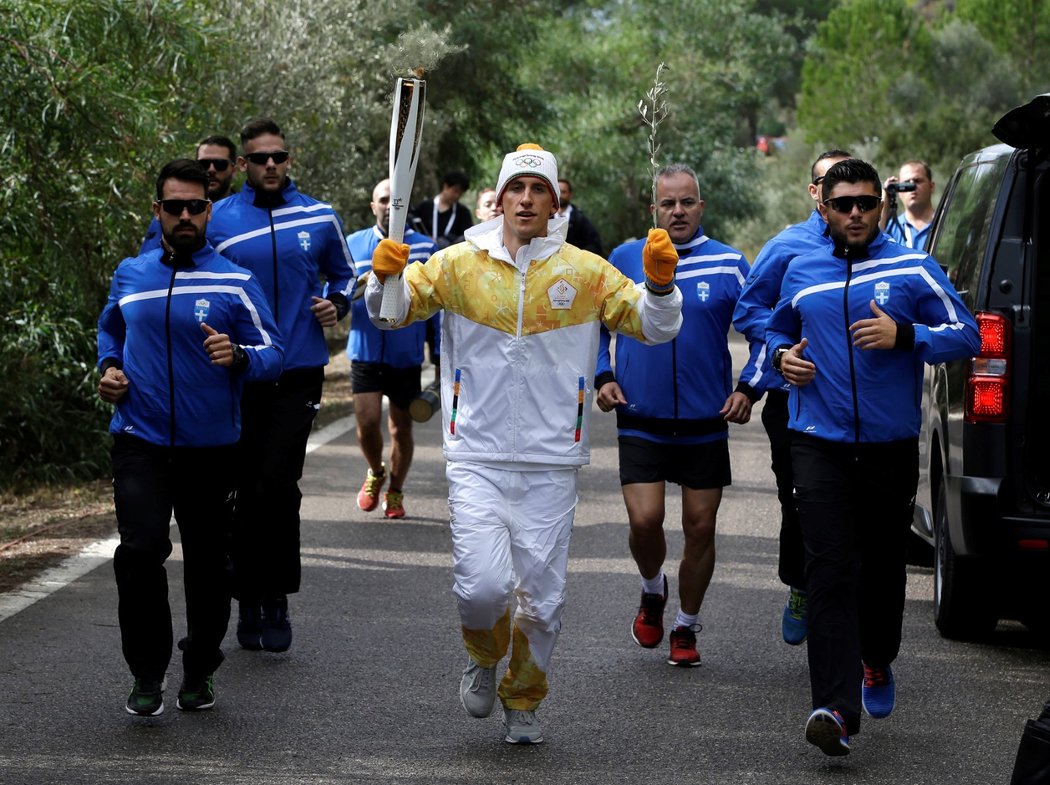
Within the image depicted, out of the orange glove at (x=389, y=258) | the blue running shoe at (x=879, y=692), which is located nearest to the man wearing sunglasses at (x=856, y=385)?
the blue running shoe at (x=879, y=692)

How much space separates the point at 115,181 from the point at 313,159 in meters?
8.65

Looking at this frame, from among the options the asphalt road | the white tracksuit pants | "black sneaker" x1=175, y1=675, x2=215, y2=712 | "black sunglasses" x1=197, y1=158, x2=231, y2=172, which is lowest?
the asphalt road

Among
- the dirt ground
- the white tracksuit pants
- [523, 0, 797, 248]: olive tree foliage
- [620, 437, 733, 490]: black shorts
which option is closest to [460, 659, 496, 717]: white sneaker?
the white tracksuit pants

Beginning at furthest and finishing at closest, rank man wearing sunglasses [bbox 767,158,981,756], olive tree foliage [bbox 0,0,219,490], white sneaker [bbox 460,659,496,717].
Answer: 1. olive tree foliage [bbox 0,0,219,490]
2. white sneaker [bbox 460,659,496,717]
3. man wearing sunglasses [bbox 767,158,981,756]

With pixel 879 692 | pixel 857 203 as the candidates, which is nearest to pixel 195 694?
pixel 879 692

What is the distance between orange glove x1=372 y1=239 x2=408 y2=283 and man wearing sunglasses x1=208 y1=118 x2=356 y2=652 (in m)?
1.96

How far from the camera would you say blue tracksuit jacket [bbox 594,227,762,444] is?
302 inches

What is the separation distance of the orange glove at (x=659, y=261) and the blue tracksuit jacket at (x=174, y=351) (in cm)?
152

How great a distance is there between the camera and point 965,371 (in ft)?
24.4

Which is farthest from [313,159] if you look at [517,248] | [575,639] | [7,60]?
[517,248]

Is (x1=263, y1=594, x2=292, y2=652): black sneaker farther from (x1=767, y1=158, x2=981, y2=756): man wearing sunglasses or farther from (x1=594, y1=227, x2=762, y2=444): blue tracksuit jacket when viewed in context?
(x1=767, y1=158, x2=981, y2=756): man wearing sunglasses

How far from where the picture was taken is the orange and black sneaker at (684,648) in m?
7.63

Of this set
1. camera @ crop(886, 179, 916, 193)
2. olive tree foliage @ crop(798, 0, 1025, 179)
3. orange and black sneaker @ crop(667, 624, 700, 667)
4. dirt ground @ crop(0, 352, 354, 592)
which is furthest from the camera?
olive tree foliage @ crop(798, 0, 1025, 179)

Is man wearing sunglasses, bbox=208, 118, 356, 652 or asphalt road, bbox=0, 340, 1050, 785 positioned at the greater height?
man wearing sunglasses, bbox=208, 118, 356, 652
